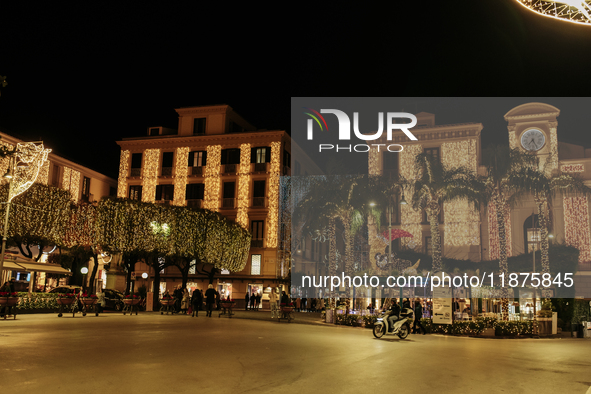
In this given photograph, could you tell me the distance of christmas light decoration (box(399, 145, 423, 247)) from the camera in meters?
50.3

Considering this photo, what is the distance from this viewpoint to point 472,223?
47.5 meters

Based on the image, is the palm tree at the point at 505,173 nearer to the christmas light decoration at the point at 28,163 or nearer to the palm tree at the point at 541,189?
the palm tree at the point at 541,189

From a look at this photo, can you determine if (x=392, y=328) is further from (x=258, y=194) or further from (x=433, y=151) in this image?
(x=433, y=151)

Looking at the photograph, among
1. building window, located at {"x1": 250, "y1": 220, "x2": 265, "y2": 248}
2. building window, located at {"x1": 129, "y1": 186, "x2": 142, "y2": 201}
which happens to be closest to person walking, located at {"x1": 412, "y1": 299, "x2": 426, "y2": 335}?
building window, located at {"x1": 250, "y1": 220, "x2": 265, "y2": 248}

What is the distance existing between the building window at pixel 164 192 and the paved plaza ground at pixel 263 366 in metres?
35.9

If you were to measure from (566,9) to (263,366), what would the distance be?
29.3 ft

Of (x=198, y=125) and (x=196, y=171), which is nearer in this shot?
(x=196, y=171)

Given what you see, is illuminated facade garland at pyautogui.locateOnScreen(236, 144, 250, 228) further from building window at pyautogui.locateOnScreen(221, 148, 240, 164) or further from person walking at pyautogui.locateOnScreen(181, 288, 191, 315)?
person walking at pyautogui.locateOnScreen(181, 288, 191, 315)

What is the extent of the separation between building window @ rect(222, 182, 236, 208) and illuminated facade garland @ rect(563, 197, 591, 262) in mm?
29390

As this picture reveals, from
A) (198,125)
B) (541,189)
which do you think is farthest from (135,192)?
(541,189)

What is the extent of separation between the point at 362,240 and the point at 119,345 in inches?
1643

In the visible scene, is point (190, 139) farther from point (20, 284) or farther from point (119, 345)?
point (119, 345)

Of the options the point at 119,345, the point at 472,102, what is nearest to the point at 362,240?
the point at 472,102

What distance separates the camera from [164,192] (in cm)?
5134
